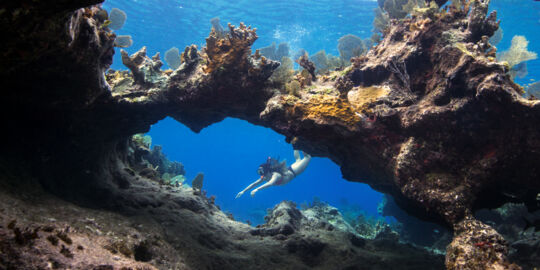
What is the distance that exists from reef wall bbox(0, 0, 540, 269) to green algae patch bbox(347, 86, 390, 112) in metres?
0.03

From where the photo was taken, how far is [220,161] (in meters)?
134

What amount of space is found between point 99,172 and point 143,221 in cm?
251

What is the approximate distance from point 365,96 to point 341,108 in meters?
0.88

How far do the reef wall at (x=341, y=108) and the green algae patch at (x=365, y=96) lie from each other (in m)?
0.03

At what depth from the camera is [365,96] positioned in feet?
18.9

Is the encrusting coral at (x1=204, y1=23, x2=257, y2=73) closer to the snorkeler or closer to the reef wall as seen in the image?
the reef wall

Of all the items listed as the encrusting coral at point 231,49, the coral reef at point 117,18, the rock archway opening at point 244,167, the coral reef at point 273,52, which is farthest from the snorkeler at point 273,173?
the rock archway opening at point 244,167

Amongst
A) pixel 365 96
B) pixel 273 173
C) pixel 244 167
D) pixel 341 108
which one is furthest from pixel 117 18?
pixel 244 167

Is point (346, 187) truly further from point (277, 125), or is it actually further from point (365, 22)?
point (277, 125)

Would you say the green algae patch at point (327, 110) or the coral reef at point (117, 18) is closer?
the green algae patch at point (327, 110)

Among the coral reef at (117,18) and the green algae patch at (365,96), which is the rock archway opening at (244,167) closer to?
the green algae patch at (365,96)

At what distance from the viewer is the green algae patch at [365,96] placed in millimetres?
5512

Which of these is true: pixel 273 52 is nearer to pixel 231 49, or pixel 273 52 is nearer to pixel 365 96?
pixel 231 49

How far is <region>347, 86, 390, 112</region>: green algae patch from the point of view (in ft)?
18.1
